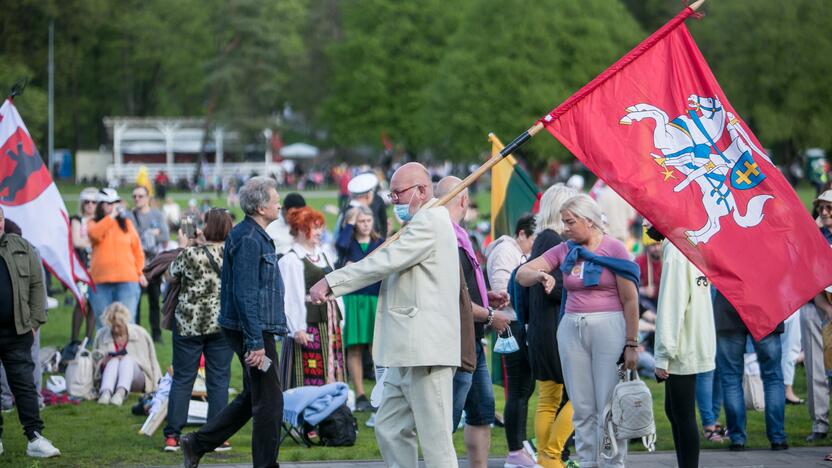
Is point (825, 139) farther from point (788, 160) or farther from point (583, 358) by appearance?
point (583, 358)

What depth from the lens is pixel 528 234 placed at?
987cm

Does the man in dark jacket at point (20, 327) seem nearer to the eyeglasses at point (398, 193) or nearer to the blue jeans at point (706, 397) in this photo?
the eyeglasses at point (398, 193)

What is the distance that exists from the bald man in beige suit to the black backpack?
3.02m

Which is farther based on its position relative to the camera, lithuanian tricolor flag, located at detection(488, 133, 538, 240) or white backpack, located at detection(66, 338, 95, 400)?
white backpack, located at detection(66, 338, 95, 400)

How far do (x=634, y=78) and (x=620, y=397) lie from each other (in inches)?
77.5

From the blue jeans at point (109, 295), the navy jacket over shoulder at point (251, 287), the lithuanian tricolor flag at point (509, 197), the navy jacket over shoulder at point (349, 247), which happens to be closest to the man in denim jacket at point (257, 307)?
the navy jacket over shoulder at point (251, 287)

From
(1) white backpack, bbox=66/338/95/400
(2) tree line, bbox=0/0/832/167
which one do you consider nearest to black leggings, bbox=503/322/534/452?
(1) white backpack, bbox=66/338/95/400

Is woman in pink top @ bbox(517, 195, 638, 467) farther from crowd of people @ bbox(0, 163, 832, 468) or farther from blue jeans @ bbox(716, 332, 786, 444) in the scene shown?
blue jeans @ bbox(716, 332, 786, 444)

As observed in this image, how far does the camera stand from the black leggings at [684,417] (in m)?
8.07

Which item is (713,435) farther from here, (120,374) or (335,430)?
(120,374)

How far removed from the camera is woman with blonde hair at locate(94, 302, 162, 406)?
1227cm

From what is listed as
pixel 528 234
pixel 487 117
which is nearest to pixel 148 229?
pixel 528 234

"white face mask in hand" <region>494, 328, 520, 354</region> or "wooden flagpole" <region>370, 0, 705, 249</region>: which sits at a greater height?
"wooden flagpole" <region>370, 0, 705, 249</region>

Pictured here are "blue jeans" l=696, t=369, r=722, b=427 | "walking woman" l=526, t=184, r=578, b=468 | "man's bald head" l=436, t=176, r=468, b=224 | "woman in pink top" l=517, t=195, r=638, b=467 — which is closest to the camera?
"woman in pink top" l=517, t=195, r=638, b=467
